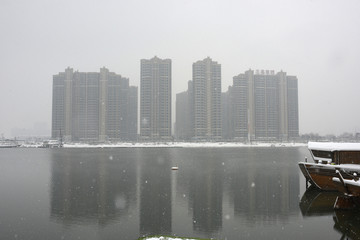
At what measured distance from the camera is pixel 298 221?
54.8 feet

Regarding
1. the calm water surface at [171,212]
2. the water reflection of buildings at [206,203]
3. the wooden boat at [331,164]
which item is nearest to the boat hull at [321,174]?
the wooden boat at [331,164]

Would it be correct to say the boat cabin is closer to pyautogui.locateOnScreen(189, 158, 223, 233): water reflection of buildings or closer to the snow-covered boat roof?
the snow-covered boat roof

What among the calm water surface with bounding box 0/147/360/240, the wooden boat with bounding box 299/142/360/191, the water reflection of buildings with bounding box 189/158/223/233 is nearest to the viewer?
the calm water surface with bounding box 0/147/360/240

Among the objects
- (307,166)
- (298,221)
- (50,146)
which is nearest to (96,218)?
(298,221)

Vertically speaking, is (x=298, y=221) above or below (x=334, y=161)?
below

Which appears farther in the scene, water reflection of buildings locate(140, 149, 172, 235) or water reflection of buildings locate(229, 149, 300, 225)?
water reflection of buildings locate(229, 149, 300, 225)

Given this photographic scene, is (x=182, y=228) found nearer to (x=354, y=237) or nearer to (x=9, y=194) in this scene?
(x=354, y=237)

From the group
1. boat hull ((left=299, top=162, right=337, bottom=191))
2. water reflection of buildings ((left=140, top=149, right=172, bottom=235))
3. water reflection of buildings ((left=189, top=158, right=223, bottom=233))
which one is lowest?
water reflection of buildings ((left=189, top=158, right=223, bottom=233))

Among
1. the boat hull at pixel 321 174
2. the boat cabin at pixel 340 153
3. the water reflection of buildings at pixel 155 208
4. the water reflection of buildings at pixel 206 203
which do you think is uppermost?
the boat cabin at pixel 340 153

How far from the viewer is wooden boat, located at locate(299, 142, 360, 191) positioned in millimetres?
23344

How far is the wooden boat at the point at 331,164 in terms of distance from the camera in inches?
919

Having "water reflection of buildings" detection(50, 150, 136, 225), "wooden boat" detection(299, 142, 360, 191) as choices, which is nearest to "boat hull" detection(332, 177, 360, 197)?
"wooden boat" detection(299, 142, 360, 191)

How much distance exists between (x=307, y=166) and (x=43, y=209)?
21833mm

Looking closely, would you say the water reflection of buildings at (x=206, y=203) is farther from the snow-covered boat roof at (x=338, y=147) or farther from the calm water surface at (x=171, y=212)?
the snow-covered boat roof at (x=338, y=147)
